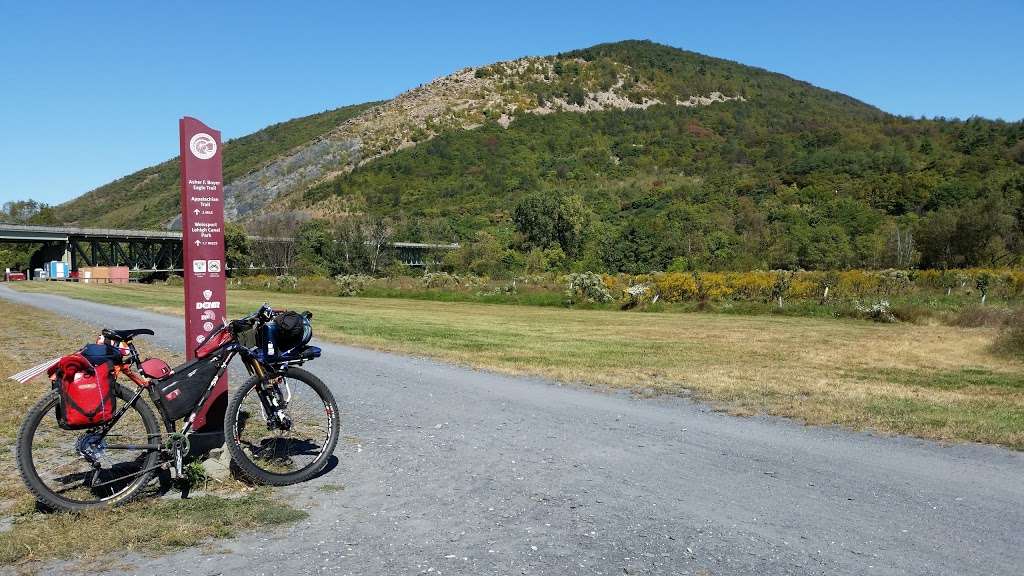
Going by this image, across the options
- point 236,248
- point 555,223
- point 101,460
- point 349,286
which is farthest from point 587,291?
point 236,248

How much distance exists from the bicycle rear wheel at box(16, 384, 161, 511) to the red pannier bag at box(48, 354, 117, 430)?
0.09 meters

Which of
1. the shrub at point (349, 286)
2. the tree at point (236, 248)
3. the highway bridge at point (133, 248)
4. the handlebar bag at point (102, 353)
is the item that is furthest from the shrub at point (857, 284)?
the tree at point (236, 248)

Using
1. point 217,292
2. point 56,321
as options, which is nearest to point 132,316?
point 56,321

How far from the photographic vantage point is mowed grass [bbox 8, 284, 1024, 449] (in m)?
8.62

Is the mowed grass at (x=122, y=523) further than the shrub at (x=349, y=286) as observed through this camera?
No

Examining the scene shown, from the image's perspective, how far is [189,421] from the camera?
554cm

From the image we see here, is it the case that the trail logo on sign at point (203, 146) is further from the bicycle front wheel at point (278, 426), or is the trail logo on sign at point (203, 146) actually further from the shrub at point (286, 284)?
the shrub at point (286, 284)

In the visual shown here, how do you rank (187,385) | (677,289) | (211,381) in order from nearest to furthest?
(187,385), (211,381), (677,289)

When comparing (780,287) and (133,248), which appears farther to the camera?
(133,248)

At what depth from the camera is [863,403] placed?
9148 mm

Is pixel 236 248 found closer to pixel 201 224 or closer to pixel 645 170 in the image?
pixel 645 170

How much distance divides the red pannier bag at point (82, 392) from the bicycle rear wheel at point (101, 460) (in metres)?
0.09

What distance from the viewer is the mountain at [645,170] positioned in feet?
194

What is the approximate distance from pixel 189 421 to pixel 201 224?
6.20 feet
